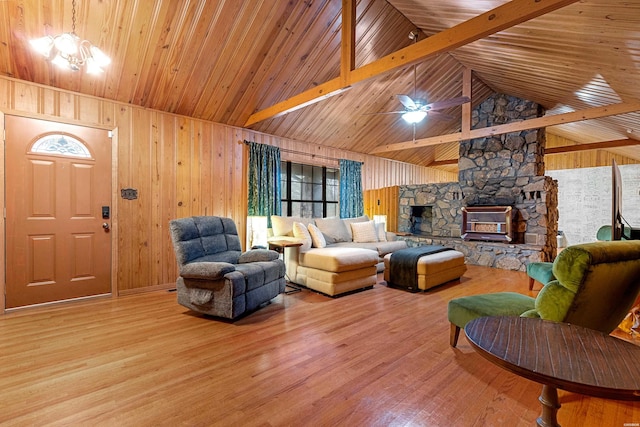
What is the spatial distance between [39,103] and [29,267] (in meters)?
1.86

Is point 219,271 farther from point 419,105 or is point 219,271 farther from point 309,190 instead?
point 309,190

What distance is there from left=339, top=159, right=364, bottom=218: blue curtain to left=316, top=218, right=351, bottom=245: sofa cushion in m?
1.26

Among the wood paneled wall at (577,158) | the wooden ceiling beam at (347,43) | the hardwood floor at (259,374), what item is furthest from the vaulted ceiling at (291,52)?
the wood paneled wall at (577,158)

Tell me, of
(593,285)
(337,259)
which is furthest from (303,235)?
(593,285)

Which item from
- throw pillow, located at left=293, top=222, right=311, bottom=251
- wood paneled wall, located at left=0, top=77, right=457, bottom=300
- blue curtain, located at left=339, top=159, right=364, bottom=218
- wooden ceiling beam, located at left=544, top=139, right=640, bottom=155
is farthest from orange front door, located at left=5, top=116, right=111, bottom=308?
wooden ceiling beam, located at left=544, top=139, right=640, bottom=155

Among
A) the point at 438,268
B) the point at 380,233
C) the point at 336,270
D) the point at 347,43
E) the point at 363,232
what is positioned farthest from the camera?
the point at 380,233

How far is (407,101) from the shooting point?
4180 mm

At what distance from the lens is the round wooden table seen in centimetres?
92

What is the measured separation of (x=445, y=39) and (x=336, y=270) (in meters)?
2.68

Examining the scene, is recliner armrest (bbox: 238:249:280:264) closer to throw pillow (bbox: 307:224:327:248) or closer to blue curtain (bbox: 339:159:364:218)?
throw pillow (bbox: 307:224:327:248)

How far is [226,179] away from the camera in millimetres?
4812

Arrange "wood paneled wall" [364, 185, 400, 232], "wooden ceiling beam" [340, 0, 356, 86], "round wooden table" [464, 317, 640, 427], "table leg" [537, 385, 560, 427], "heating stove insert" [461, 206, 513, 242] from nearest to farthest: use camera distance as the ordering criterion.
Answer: "round wooden table" [464, 317, 640, 427] → "table leg" [537, 385, 560, 427] → "wooden ceiling beam" [340, 0, 356, 86] → "heating stove insert" [461, 206, 513, 242] → "wood paneled wall" [364, 185, 400, 232]

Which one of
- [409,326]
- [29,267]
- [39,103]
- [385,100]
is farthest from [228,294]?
[385,100]

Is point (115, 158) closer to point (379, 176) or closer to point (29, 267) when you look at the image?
point (29, 267)
